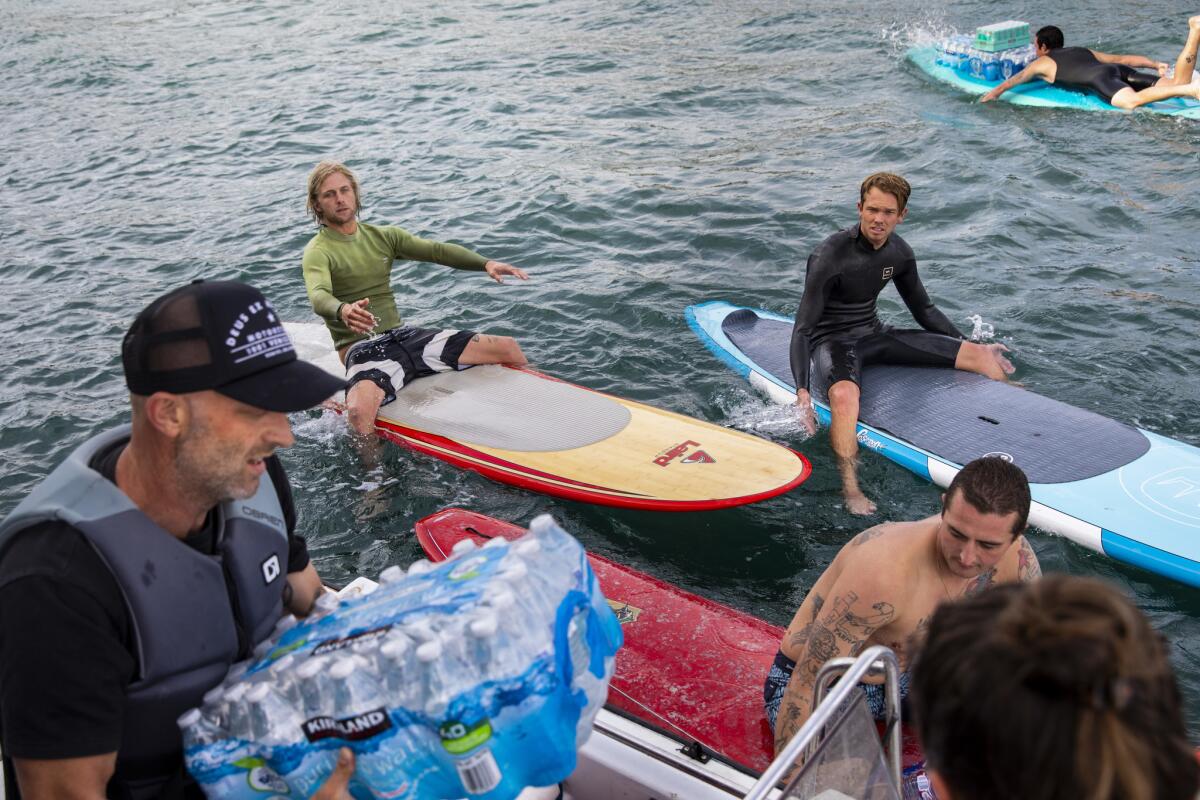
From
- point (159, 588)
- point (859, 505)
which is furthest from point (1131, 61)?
point (159, 588)

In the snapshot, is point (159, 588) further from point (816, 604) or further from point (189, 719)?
point (816, 604)

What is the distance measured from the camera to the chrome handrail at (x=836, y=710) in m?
2.23

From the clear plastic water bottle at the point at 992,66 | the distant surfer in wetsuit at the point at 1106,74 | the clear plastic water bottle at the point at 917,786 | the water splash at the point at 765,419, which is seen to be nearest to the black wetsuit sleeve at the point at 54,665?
the clear plastic water bottle at the point at 917,786

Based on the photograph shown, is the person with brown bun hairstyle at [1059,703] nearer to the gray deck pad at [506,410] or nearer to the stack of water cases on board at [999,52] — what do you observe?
the gray deck pad at [506,410]

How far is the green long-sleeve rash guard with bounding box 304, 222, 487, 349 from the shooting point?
→ 6.66m

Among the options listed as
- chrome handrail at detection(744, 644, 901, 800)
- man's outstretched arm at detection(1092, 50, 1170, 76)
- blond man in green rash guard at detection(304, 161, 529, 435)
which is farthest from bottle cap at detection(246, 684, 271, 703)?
man's outstretched arm at detection(1092, 50, 1170, 76)

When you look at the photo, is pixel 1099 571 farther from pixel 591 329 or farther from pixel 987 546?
pixel 591 329

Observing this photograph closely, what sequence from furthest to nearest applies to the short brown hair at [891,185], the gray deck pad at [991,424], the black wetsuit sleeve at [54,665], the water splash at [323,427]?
the water splash at [323,427], the short brown hair at [891,185], the gray deck pad at [991,424], the black wetsuit sleeve at [54,665]

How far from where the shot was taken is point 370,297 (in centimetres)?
701

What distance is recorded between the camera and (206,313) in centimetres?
227

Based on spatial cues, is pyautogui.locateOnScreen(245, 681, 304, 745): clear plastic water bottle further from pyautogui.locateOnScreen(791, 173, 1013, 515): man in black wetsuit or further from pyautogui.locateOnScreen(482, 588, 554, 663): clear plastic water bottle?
pyautogui.locateOnScreen(791, 173, 1013, 515): man in black wetsuit

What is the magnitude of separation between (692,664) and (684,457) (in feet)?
6.44

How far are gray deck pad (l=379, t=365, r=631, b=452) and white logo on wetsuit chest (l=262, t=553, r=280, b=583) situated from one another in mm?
3654

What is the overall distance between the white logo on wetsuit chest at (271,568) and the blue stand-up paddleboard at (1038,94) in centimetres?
1162
